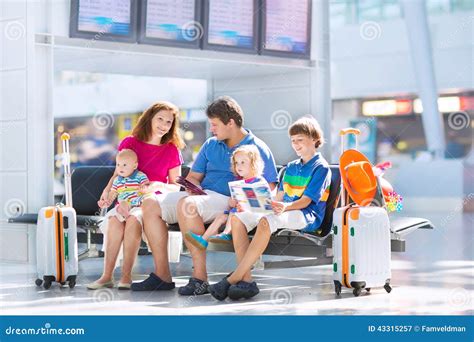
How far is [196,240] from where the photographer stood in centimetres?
507

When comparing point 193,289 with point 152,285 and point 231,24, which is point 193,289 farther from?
point 231,24

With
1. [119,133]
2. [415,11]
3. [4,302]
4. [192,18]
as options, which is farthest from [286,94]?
[119,133]

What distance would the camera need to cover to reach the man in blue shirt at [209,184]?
5133 mm

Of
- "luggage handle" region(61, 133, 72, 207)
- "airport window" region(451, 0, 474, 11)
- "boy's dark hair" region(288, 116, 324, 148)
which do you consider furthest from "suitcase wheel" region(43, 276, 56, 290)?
"airport window" region(451, 0, 474, 11)

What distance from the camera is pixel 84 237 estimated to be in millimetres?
6578

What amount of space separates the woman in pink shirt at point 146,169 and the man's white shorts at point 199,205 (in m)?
0.12

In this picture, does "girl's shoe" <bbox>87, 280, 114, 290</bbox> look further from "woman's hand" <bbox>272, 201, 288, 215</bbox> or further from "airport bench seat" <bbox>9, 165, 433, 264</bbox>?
"woman's hand" <bbox>272, 201, 288, 215</bbox>

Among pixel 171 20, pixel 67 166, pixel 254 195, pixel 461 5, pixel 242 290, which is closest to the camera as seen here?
pixel 242 290

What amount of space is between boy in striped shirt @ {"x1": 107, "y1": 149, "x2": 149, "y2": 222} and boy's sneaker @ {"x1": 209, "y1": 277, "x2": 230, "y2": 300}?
0.74 metres

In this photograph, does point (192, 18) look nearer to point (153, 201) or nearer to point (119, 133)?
point (153, 201)

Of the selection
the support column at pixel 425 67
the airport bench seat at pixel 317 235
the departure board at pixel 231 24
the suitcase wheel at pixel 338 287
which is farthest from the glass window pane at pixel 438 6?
the suitcase wheel at pixel 338 287

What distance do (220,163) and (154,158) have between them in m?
0.40

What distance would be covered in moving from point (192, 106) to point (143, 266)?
16670 mm

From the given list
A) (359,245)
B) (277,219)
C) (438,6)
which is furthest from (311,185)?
(438,6)
